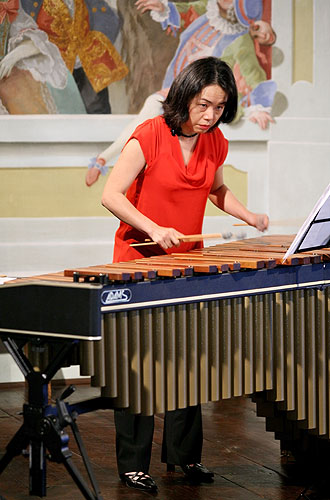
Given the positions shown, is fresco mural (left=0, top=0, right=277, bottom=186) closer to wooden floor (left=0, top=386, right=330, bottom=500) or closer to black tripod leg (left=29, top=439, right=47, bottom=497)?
wooden floor (left=0, top=386, right=330, bottom=500)

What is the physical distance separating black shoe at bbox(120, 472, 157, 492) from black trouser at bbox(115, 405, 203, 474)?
0.06 feet

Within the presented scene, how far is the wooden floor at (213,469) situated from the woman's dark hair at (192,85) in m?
1.38

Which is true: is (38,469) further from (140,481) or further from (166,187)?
(166,187)

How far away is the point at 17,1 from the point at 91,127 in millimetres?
817

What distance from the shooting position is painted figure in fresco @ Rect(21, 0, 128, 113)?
16.7 ft

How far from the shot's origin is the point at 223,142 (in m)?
3.60

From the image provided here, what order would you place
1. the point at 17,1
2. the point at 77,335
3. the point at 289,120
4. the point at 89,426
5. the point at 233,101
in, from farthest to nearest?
the point at 289,120 < the point at 17,1 < the point at 89,426 < the point at 233,101 < the point at 77,335

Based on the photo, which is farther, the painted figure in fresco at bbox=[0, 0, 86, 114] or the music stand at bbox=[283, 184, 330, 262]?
the painted figure in fresco at bbox=[0, 0, 86, 114]

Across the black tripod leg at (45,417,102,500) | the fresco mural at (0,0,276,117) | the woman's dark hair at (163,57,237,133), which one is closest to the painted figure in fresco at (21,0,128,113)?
the fresco mural at (0,0,276,117)

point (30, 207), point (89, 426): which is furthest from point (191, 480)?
point (30, 207)

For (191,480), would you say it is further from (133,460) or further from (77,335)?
(77,335)

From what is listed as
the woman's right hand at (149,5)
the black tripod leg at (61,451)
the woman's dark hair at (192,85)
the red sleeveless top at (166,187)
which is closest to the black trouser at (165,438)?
the red sleeveless top at (166,187)

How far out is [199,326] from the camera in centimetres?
285

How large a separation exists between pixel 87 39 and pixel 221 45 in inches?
31.9
